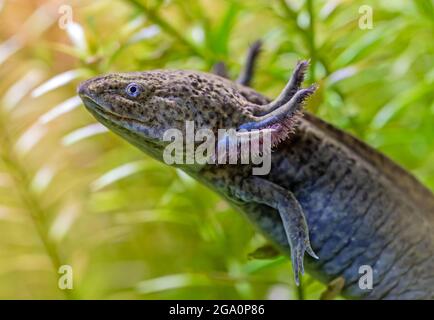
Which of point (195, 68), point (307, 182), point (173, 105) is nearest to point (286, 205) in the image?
point (307, 182)

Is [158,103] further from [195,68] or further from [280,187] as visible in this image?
[195,68]

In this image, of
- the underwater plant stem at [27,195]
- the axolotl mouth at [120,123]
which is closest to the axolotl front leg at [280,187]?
the axolotl mouth at [120,123]

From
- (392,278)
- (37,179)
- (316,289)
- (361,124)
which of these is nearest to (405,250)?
(392,278)

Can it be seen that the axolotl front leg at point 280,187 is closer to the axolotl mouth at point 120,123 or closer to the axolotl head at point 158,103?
the axolotl head at point 158,103

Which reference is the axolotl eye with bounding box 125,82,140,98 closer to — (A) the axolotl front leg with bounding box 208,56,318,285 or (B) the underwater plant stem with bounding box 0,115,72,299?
(A) the axolotl front leg with bounding box 208,56,318,285

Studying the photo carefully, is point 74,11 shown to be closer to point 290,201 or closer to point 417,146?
point 290,201

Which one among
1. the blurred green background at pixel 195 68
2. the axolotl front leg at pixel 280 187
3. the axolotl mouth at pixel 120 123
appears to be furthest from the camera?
the blurred green background at pixel 195 68

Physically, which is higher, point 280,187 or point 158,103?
point 158,103
